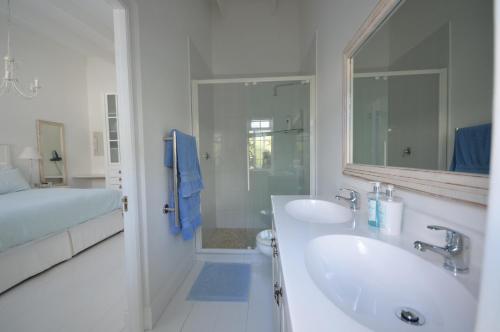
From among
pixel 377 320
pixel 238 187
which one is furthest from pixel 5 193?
pixel 377 320

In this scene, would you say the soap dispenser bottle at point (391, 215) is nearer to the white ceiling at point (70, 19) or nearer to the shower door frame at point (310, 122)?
the shower door frame at point (310, 122)

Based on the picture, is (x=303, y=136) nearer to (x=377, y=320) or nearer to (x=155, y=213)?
(x=155, y=213)

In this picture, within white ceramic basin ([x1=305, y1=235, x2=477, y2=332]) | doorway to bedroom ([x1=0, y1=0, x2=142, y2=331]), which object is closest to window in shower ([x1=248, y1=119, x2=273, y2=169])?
doorway to bedroom ([x1=0, y1=0, x2=142, y2=331])

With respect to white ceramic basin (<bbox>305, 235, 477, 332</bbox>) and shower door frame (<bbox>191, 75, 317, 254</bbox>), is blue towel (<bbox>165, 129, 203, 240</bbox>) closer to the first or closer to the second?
shower door frame (<bbox>191, 75, 317, 254</bbox>)

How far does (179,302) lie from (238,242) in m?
1.03

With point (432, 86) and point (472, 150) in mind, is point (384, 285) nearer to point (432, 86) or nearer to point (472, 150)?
point (472, 150)

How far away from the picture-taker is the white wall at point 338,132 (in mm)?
545

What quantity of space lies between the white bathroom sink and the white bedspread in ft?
8.06

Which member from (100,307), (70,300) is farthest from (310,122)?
(70,300)

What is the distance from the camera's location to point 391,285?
0.61m

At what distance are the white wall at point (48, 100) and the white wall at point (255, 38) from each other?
9.60 feet

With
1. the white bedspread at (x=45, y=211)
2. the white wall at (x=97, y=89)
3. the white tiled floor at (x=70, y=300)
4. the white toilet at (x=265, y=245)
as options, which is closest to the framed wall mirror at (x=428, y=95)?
the white toilet at (x=265, y=245)

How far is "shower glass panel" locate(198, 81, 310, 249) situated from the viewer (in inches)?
99.9

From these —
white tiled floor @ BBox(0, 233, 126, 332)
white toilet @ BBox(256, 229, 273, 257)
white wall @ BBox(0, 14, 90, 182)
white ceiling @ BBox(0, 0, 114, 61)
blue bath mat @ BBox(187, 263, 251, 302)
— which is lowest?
white tiled floor @ BBox(0, 233, 126, 332)
